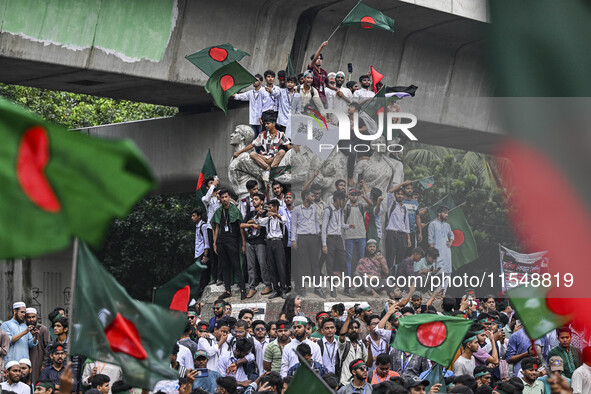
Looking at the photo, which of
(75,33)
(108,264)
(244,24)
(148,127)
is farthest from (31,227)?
(108,264)

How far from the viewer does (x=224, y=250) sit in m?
17.4

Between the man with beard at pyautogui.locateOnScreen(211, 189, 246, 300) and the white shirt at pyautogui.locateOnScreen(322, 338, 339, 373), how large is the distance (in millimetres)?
4726

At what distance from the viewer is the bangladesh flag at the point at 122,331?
618 cm

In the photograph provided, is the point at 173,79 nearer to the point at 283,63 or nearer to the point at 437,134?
the point at 283,63

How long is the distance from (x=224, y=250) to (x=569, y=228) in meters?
13.9

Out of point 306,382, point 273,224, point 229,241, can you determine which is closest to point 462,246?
point 273,224

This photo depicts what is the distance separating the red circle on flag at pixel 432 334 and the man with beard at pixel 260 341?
255cm

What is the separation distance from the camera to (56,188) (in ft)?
14.3

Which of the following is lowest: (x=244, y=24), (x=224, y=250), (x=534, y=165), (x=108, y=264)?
(x=108, y=264)

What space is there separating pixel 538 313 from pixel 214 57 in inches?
501

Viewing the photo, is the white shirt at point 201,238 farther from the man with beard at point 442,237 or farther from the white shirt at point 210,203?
the man with beard at point 442,237

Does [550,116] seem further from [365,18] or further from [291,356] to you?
[365,18]

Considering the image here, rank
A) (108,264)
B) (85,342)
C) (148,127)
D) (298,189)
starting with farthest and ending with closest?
(108,264) → (148,127) → (298,189) → (85,342)

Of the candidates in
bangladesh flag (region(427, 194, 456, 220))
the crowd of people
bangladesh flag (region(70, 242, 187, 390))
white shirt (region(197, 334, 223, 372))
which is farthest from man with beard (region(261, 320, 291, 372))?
bangladesh flag (region(70, 242, 187, 390))
